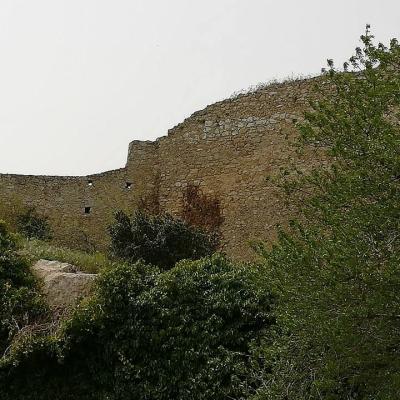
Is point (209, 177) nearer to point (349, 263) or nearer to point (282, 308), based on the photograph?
point (282, 308)

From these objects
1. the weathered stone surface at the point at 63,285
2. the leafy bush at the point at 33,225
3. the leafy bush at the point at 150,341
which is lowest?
the leafy bush at the point at 150,341

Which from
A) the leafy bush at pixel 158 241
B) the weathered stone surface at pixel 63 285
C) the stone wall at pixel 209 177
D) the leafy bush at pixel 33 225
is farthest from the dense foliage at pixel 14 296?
the stone wall at pixel 209 177

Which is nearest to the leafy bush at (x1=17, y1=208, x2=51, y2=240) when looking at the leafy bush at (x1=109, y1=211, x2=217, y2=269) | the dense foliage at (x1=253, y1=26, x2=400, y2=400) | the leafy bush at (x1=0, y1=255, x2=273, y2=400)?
the leafy bush at (x1=109, y1=211, x2=217, y2=269)

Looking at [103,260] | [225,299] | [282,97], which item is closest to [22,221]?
[103,260]

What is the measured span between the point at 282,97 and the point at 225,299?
23.1 feet

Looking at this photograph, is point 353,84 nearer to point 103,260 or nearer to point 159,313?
point 159,313

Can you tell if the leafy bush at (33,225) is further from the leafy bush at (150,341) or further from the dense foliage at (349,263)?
the dense foliage at (349,263)

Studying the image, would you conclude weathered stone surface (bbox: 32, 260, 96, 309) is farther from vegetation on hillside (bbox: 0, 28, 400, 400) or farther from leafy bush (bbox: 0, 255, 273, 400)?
leafy bush (bbox: 0, 255, 273, 400)

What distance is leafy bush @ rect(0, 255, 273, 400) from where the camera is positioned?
8.99 meters

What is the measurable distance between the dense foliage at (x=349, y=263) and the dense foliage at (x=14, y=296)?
4.31 m

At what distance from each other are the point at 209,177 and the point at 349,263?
31.8ft

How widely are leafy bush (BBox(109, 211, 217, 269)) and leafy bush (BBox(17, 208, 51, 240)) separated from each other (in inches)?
137

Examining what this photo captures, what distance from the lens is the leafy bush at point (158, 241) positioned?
40.8 feet

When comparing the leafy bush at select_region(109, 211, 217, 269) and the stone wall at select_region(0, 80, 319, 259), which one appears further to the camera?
the stone wall at select_region(0, 80, 319, 259)
